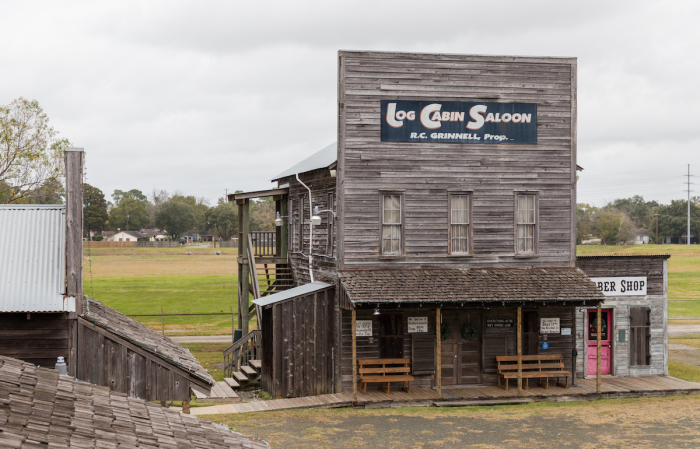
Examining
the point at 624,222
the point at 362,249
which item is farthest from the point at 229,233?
the point at 362,249

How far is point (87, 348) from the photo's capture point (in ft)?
41.8

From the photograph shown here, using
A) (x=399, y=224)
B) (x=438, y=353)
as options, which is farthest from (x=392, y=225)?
(x=438, y=353)

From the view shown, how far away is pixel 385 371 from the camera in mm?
19359

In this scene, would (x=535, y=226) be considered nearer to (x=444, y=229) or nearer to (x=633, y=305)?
(x=444, y=229)

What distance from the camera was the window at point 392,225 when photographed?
20.2 m

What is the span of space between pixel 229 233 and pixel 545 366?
123 m

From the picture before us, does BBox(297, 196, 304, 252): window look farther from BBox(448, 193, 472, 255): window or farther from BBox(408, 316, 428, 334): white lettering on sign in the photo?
BBox(448, 193, 472, 255): window

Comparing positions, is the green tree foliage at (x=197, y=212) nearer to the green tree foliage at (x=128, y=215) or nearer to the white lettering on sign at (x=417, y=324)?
the green tree foliage at (x=128, y=215)

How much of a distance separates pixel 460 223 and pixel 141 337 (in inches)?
418

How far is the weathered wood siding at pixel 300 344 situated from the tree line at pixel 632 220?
101051 millimetres

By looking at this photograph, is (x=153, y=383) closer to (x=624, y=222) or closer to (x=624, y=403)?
(x=624, y=403)

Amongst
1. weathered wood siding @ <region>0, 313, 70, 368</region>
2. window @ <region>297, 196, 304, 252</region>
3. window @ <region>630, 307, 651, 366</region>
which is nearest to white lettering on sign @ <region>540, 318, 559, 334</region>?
window @ <region>630, 307, 651, 366</region>

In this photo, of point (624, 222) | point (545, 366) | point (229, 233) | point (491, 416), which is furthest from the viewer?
point (229, 233)

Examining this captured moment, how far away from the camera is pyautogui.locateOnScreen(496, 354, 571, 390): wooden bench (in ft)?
66.0
